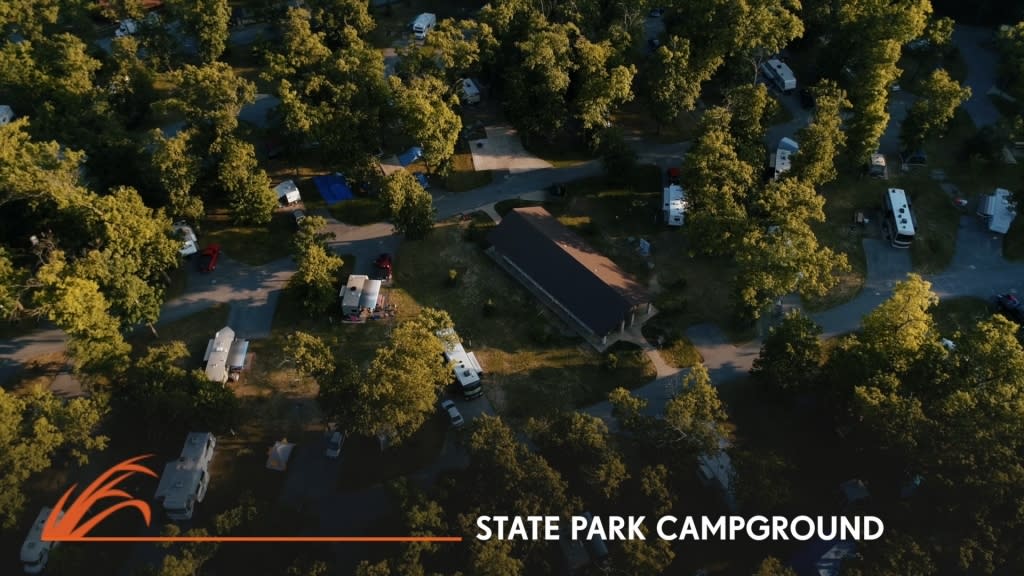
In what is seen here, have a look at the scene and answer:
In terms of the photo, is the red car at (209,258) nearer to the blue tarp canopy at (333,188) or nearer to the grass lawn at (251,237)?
the grass lawn at (251,237)

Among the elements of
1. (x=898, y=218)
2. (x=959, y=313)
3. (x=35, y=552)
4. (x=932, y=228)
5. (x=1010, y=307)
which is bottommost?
(x=35, y=552)

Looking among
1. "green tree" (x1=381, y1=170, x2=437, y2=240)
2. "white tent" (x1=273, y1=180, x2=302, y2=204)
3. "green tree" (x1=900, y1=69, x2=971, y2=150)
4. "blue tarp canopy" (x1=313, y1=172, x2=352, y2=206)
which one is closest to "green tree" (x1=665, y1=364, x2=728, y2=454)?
"green tree" (x1=381, y1=170, x2=437, y2=240)

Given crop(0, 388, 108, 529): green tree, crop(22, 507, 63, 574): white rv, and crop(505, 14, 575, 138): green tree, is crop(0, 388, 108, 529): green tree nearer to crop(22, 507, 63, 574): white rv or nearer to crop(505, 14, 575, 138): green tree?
crop(22, 507, 63, 574): white rv

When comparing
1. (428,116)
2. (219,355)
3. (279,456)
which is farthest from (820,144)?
(219,355)

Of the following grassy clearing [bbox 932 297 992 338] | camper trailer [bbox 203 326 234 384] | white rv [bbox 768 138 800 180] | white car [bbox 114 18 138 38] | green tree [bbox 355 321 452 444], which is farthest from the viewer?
white car [bbox 114 18 138 38]

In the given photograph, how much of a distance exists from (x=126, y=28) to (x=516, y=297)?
62933mm

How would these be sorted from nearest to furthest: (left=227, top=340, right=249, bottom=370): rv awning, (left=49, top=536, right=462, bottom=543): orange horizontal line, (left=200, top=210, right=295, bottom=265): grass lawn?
(left=49, top=536, right=462, bottom=543): orange horizontal line
(left=227, top=340, right=249, bottom=370): rv awning
(left=200, top=210, right=295, bottom=265): grass lawn

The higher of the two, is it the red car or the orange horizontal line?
the red car

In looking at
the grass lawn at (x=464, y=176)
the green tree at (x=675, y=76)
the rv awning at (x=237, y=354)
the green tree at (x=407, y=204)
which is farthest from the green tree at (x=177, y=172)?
the green tree at (x=675, y=76)

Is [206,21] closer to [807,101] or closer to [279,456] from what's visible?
[279,456]

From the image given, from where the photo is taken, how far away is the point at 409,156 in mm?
71812

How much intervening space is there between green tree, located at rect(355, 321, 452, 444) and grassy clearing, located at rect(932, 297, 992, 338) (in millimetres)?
42499

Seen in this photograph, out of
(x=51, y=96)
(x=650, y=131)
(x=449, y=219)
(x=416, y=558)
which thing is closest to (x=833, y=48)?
(x=650, y=131)

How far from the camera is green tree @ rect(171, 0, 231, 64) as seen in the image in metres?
74.8
